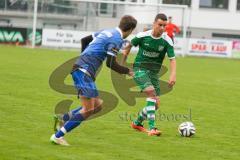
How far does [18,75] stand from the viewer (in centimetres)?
2264

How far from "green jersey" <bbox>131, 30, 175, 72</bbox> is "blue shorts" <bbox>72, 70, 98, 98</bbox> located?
2.48 m

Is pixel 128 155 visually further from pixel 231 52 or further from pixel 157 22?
pixel 231 52

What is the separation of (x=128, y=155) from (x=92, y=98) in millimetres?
1165

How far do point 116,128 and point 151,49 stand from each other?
169 centimetres

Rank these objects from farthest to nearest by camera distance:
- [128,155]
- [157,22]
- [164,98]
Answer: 1. [164,98]
2. [157,22]
3. [128,155]

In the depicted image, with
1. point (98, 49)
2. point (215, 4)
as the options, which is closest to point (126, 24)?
point (98, 49)

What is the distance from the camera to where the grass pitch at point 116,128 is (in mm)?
10078

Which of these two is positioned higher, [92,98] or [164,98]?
[92,98]

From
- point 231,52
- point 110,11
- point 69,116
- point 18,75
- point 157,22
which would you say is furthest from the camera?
point 110,11

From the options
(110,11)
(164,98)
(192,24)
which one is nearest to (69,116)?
(164,98)

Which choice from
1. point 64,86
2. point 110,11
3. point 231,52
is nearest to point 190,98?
point 64,86

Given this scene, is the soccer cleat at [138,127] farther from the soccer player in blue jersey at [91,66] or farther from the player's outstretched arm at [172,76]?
the soccer player in blue jersey at [91,66]

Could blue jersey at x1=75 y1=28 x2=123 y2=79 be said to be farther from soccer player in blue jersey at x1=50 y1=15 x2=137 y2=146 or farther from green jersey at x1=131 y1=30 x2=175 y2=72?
green jersey at x1=131 y1=30 x2=175 y2=72

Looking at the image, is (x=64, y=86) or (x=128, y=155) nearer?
(x=128, y=155)
